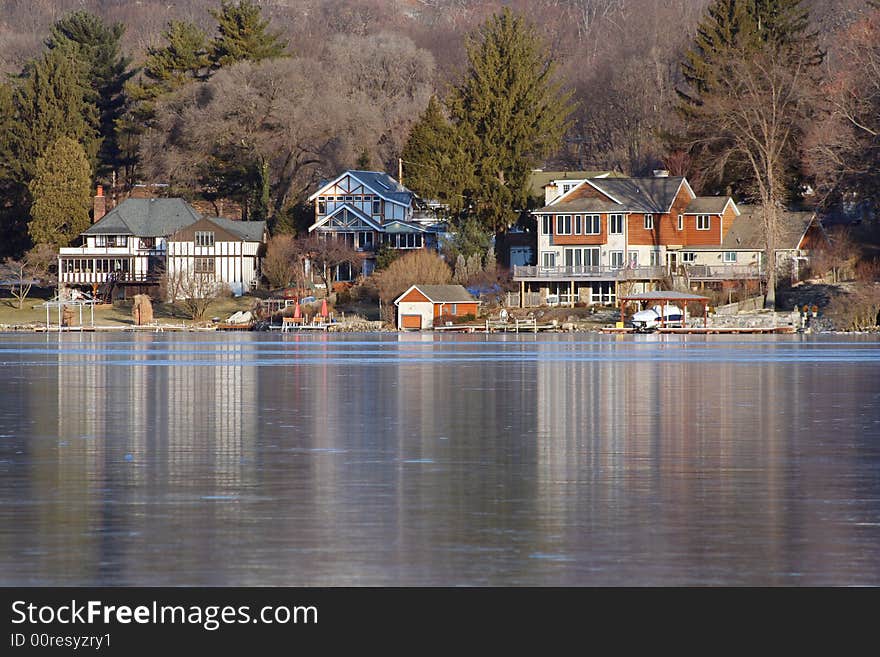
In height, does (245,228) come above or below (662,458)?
above

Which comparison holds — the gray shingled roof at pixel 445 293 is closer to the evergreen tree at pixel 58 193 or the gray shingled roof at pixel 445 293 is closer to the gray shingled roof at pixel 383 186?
the gray shingled roof at pixel 383 186

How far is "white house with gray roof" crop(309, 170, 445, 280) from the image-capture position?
3844 inches

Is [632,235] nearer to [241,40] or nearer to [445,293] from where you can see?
[445,293]

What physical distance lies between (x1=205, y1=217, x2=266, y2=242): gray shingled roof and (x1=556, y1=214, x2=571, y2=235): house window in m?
21.6

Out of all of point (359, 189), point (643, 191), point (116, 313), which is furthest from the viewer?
point (359, 189)

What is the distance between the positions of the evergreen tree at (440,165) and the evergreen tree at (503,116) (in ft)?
2.73

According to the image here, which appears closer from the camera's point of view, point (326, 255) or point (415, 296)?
point (415, 296)

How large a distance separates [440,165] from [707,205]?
15.5 metres

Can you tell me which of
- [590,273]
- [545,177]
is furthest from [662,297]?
[545,177]

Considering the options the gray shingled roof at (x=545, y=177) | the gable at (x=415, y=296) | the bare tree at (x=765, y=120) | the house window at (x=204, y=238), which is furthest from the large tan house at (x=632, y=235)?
the house window at (x=204, y=238)

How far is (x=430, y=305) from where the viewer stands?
269ft

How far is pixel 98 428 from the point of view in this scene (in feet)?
73.6

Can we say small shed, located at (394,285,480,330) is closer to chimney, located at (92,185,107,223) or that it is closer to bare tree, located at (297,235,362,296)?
bare tree, located at (297,235,362,296)
